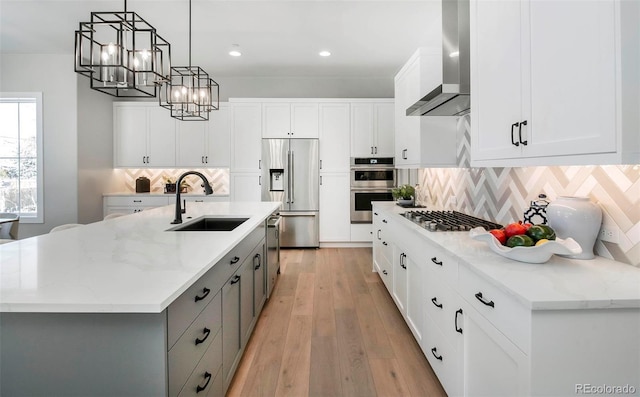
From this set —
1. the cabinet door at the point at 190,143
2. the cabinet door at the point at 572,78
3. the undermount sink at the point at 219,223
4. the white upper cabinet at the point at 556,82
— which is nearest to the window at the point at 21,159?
the cabinet door at the point at 190,143

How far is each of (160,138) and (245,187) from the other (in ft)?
5.72

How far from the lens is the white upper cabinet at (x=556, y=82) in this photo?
967 mm

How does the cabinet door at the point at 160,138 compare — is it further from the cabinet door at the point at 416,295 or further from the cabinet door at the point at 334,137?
the cabinet door at the point at 416,295

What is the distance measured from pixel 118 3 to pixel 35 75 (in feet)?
8.64

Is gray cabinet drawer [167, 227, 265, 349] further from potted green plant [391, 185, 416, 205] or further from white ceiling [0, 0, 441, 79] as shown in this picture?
white ceiling [0, 0, 441, 79]

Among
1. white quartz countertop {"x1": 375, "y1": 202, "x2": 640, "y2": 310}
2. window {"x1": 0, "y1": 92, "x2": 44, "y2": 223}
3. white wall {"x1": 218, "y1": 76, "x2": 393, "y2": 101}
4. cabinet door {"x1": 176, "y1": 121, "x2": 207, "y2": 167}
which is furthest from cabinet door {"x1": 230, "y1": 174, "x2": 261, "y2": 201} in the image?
white quartz countertop {"x1": 375, "y1": 202, "x2": 640, "y2": 310}

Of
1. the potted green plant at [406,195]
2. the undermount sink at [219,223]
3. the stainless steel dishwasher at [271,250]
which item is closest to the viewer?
the undermount sink at [219,223]

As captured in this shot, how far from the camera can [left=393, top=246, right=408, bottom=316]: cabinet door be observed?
258 cm

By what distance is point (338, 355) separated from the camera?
2.21 m

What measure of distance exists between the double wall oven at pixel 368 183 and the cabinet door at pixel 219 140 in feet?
7.26

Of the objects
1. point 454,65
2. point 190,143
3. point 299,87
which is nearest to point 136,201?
point 190,143

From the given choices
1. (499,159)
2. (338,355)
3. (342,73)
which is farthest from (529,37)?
(342,73)

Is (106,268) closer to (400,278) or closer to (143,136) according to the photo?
(400,278)

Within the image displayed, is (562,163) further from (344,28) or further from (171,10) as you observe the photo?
(171,10)
